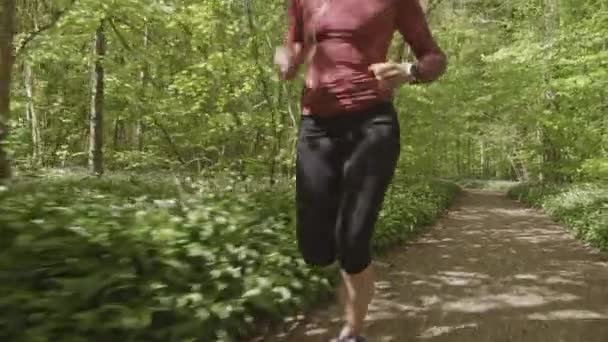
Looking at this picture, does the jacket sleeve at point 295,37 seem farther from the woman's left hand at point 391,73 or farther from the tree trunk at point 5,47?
the tree trunk at point 5,47

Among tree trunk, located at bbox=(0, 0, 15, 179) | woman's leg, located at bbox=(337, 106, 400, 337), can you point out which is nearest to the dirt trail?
woman's leg, located at bbox=(337, 106, 400, 337)

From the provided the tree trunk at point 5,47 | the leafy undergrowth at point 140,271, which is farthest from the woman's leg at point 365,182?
the tree trunk at point 5,47

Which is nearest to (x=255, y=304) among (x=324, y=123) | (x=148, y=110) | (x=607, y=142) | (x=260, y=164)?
(x=324, y=123)

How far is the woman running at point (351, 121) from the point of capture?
2586mm

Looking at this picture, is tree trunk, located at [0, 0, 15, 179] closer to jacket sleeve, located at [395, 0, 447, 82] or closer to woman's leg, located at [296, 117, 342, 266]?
woman's leg, located at [296, 117, 342, 266]

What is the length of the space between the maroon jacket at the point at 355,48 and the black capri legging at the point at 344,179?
0.08 m

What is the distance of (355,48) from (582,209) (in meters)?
10.1

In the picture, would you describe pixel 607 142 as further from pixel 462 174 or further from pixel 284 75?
pixel 462 174

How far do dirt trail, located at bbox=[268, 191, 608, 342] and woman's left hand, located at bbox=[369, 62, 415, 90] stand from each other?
5.39 feet

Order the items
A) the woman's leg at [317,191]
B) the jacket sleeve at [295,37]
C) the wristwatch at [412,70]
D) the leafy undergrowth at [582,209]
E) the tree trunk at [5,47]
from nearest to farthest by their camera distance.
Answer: the wristwatch at [412,70]
the woman's leg at [317,191]
the jacket sleeve at [295,37]
the tree trunk at [5,47]
the leafy undergrowth at [582,209]

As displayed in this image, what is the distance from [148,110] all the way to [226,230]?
8099mm

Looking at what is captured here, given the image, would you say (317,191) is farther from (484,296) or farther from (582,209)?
(582,209)

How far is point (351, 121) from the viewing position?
2.62m

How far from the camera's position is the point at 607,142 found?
11.4 metres
